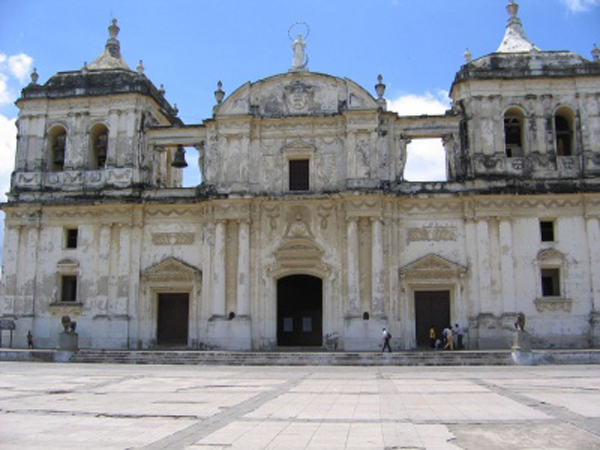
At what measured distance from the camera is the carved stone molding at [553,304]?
89.9ft

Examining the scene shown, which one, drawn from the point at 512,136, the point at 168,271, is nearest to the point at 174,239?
the point at 168,271

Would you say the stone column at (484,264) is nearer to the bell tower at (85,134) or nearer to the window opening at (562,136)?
the window opening at (562,136)

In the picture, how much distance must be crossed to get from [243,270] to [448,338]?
9174mm

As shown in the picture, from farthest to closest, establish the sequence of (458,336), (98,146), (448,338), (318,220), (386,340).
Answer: (98,146)
(318,220)
(458,336)
(448,338)
(386,340)

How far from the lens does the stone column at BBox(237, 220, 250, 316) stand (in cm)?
2806

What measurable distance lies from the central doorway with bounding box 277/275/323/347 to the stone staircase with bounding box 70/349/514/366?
4388 millimetres

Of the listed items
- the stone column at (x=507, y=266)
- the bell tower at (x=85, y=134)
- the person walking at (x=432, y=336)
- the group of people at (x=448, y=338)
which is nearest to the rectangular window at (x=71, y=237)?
the bell tower at (x=85, y=134)

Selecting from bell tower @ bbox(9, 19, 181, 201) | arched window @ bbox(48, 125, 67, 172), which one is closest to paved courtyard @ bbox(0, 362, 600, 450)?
bell tower @ bbox(9, 19, 181, 201)

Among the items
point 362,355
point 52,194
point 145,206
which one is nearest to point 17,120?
point 52,194

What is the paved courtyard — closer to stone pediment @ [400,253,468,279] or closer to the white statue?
stone pediment @ [400,253,468,279]

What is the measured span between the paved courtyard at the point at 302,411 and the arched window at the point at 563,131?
14.4 m

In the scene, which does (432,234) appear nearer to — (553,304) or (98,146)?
(553,304)

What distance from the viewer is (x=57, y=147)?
3269cm

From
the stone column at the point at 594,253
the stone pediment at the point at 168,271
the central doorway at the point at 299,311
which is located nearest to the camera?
the stone column at the point at 594,253
